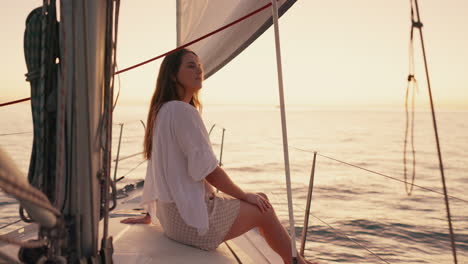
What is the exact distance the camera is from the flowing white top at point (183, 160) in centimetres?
142

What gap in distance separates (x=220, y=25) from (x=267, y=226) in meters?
0.85

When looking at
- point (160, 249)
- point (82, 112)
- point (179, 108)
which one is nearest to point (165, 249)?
point (160, 249)

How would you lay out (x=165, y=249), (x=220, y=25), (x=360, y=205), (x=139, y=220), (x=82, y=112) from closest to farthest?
1. (x=82, y=112)
2. (x=165, y=249)
3. (x=220, y=25)
4. (x=139, y=220)
5. (x=360, y=205)

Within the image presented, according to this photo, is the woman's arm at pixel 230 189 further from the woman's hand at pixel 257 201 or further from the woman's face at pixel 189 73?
the woman's face at pixel 189 73

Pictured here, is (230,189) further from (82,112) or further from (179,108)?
(82,112)

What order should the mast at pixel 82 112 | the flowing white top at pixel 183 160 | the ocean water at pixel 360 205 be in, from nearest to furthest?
Result: the mast at pixel 82 112 → the flowing white top at pixel 183 160 → the ocean water at pixel 360 205

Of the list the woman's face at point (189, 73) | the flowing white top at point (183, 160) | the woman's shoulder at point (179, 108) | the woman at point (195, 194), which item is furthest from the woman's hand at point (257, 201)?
the woman's face at point (189, 73)

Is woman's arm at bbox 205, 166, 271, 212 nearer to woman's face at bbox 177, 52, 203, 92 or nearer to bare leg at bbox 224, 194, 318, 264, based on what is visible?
bare leg at bbox 224, 194, 318, 264

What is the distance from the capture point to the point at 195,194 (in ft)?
4.80

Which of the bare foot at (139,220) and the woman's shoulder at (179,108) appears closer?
the woman's shoulder at (179,108)

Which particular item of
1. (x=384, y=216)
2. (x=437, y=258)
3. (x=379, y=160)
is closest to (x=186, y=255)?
(x=437, y=258)

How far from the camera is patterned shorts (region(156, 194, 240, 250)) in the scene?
148 centimetres

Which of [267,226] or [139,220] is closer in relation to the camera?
[267,226]

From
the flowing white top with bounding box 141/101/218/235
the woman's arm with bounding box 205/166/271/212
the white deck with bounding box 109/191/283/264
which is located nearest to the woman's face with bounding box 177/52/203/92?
the flowing white top with bounding box 141/101/218/235
